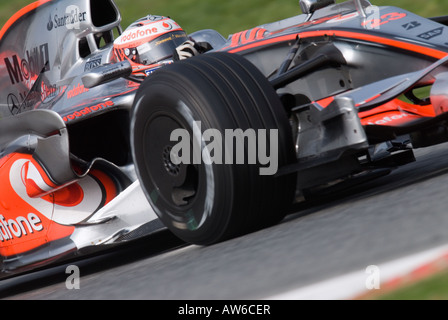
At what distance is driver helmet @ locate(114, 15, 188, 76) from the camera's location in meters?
5.94

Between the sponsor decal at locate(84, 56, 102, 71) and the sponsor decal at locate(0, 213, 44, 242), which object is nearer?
the sponsor decal at locate(0, 213, 44, 242)

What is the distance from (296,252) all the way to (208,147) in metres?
0.79

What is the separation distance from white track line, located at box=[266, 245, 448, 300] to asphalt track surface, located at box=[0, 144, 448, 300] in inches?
2.2

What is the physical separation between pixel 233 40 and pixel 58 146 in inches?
52.3

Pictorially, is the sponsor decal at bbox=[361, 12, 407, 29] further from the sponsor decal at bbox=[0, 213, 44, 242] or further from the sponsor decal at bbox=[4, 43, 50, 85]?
the sponsor decal at bbox=[4, 43, 50, 85]

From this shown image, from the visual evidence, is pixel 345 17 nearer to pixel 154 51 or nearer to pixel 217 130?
pixel 217 130

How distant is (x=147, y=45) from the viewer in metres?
5.96

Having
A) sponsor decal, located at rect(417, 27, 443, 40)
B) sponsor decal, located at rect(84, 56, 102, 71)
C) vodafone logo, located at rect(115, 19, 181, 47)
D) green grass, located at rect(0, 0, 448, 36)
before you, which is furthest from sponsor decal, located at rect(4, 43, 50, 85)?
green grass, located at rect(0, 0, 448, 36)

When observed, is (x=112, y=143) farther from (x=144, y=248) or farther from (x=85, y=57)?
(x=85, y=57)

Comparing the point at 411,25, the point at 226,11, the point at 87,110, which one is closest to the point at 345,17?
the point at 411,25

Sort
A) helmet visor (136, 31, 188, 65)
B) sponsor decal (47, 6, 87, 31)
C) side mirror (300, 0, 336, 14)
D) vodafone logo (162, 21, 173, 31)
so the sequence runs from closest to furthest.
A: side mirror (300, 0, 336, 14), helmet visor (136, 31, 188, 65), vodafone logo (162, 21, 173, 31), sponsor decal (47, 6, 87, 31)

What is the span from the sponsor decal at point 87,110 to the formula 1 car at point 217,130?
15 millimetres

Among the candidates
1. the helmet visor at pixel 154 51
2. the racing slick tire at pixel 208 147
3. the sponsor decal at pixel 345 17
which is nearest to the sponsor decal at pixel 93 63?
the helmet visor at pixel 154 51

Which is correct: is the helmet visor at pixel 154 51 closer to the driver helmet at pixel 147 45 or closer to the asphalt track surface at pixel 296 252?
the driver helmet at pixel 147 45
